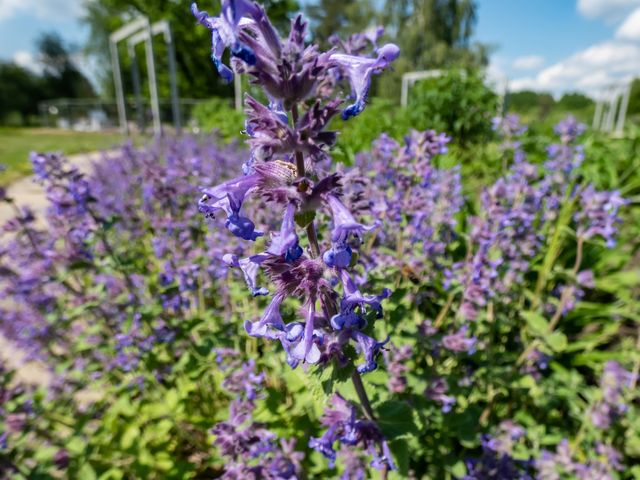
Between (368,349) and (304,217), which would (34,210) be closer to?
(304,217)

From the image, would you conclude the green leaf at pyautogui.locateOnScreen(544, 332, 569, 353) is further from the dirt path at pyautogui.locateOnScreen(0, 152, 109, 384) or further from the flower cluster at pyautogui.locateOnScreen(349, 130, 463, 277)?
the dirt path at pyautogui.locateOnScreen(0, 152, 109, 384)

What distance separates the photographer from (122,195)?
14.7 ft

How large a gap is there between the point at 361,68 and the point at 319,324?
740 mm

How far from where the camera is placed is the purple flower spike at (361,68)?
0.98 m

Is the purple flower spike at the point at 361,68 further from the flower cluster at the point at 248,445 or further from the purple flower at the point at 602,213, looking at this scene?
the purple flower at the point at 602,213

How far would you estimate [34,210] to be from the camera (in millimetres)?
3354

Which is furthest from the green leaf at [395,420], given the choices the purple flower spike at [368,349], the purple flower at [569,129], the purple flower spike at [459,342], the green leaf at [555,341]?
the purple flower at [569,129]

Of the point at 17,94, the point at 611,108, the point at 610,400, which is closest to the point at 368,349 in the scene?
the point at 610,400

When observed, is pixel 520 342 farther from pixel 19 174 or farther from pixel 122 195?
pixel 19 174

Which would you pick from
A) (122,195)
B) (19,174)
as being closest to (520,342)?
(122,195)

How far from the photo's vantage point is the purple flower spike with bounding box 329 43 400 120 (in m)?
0.98

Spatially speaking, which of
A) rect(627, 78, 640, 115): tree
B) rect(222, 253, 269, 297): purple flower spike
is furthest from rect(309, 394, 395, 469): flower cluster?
rect(627, 78, 640, 115): tree

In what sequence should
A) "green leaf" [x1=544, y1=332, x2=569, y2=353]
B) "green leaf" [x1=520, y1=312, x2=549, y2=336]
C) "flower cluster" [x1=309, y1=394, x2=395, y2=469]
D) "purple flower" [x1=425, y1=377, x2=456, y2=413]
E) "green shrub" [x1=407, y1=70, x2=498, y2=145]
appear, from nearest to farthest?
1. "flower cluster" [x1=309, y1=394, x2=395, y2=469]
2. "purple flower" [x1=425, y1=377, x2=456, y2=413]
3. "green leaf" [x1=544, y1=332, x2=569, y2=353]
4. "green leaf" [x1=520, y1=312, x2=549, y2=336]
5. "green shrub" [x1=407, y1=70, x2=498, y2=145]

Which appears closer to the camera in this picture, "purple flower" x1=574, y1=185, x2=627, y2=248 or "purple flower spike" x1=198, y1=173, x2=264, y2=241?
"purple flower spike" x1=198, y1=173, x2=264, y2=241
